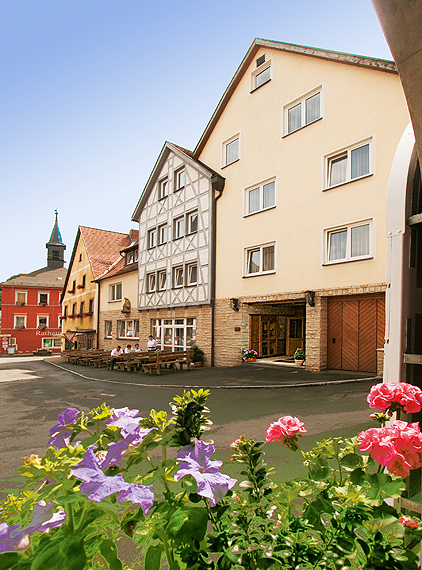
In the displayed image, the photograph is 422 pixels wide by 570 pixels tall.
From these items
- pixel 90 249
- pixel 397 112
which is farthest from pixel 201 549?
pixel 90 249

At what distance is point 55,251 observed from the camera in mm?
61125

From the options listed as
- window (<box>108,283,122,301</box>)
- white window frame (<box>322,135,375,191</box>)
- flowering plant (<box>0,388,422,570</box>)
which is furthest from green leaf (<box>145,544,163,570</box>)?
window (<box>108,283,122,301</box>)

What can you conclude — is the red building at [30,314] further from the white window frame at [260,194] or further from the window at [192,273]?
the white window frame at [260,194]

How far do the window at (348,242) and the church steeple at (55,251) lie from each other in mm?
54110

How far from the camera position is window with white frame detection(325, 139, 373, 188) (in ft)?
41.9

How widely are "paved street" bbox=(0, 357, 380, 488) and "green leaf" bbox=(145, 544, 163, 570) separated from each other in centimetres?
393

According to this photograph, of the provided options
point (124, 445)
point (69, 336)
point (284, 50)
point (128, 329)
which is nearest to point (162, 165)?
point (284, 50)

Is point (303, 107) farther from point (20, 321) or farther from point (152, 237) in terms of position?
point (20, 321)

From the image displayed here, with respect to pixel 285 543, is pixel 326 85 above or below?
above

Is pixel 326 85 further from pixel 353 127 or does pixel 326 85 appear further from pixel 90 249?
pixel 90 249

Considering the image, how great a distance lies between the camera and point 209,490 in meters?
1.04

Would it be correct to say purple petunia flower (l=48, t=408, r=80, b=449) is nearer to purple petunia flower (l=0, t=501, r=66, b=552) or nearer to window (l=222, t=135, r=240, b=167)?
purple petunia flower (l=0, t=501, r=66, b=552)

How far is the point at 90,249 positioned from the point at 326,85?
84.1 ft

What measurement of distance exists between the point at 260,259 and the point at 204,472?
15573mm
